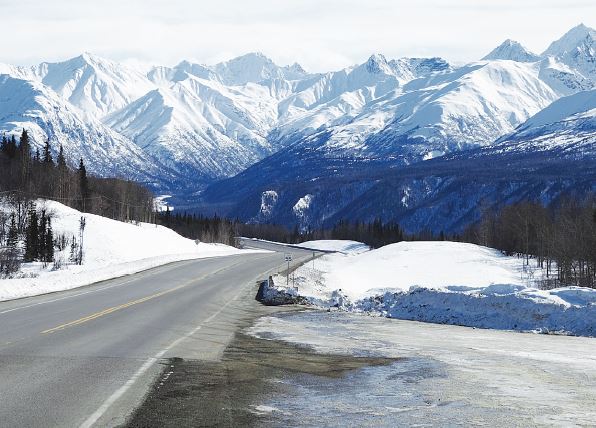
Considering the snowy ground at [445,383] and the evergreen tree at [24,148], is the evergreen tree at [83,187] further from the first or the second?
the snowy ground at [445,383]

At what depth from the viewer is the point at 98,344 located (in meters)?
17.0

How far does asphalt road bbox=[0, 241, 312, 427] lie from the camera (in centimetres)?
1079

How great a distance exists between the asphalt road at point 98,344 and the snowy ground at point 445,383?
2.34m

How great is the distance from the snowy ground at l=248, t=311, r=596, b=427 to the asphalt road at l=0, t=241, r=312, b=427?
2.34 metres

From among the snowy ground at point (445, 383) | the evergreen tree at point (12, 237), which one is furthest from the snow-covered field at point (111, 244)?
the snowy ground at point (445, 383)

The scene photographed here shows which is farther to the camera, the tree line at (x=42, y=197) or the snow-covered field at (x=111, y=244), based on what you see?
the tree line at (x=42, y=197)

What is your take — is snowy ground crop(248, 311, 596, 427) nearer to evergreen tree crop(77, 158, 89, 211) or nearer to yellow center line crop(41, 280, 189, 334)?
yellow center line crop(41, 280, 189, 334)

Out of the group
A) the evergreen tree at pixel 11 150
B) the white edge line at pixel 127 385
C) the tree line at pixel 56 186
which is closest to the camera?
the white edge line at pixel 127 385

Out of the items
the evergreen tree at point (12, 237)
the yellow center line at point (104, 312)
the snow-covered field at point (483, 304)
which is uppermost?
the evergreen tree at point (12, 237)

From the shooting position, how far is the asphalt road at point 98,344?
10.8m

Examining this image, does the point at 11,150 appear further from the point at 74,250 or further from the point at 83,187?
the point at 74,250

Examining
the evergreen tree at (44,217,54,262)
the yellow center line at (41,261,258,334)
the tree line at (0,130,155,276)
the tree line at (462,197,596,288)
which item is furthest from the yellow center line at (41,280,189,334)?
the evergreen tree at (44,217,54,262)

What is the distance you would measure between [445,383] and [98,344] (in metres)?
8.10

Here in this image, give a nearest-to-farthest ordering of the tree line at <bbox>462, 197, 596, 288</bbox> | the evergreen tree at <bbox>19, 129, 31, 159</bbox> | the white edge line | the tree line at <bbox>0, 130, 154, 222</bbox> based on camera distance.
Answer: the white edge line
the tree line at <bbox>462, 197, 596, 288</bbox>
the tree line at <bbox>0, 130, 154, 222</bbox>
the evergreen tree at <bbox>19, 129, 31, 159</bbox>
